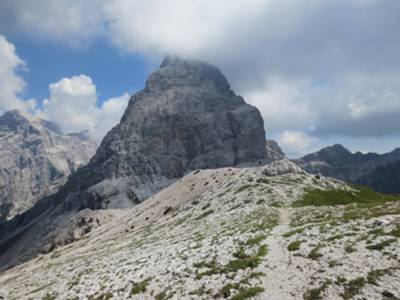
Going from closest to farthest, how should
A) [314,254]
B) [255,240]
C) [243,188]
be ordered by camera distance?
1. [314,254]
2. [255,240]
3. [243,188]

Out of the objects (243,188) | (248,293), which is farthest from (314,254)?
(243,188)

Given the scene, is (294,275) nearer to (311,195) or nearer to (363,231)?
(363,231)

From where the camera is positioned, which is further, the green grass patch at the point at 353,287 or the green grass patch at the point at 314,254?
the green grass patch at the point at 314,254

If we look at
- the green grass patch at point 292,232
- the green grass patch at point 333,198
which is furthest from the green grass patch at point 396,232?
the green grass patch at point 333,198

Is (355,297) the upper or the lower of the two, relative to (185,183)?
lower

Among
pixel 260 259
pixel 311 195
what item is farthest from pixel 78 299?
pixel 311 195

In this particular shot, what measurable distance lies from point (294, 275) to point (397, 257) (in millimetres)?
6858

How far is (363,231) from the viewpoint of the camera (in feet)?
100

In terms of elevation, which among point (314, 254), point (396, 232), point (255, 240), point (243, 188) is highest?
point (243, 188)

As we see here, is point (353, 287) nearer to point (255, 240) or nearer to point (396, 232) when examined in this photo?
point (396, 232)

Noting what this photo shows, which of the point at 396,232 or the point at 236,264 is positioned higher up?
the point at 396,232

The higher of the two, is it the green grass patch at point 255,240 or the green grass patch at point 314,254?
the green grass patch at point 255,240

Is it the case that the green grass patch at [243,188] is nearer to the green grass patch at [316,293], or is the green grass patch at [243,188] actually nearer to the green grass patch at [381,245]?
the green grass patch at [381,245]

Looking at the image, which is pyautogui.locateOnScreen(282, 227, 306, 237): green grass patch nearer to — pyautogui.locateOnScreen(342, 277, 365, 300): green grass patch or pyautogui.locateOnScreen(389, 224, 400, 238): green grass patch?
pyautogui.locateOnScreen(389, 224, 400, 238): green grass patch
